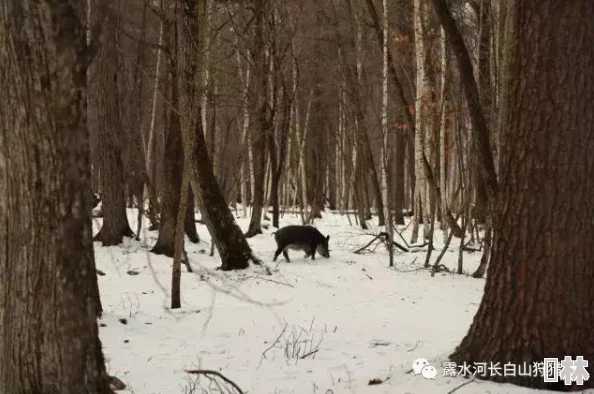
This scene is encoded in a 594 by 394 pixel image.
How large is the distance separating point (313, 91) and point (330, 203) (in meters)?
10.4

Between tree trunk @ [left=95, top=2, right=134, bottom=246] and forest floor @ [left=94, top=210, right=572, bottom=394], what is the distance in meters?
1.11

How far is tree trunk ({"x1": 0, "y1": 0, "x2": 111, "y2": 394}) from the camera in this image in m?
3.27

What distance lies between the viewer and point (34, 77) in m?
3.26

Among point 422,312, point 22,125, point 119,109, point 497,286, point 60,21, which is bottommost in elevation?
point 422,312

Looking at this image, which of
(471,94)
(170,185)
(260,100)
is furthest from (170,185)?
(471,94)

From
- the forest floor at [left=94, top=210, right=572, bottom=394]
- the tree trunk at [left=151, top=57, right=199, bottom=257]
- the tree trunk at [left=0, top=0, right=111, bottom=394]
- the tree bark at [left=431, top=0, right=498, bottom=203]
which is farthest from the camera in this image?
the tree trunk at [left=151, top=57, right=199, bottom=257]

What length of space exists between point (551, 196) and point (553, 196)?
0.01m

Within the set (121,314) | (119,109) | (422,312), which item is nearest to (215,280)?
(121,314)

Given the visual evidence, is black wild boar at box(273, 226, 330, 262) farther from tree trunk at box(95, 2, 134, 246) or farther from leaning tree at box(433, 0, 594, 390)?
leaning tree at box(433, 0, 594, 390)

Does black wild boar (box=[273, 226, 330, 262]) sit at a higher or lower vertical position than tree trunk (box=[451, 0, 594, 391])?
lower

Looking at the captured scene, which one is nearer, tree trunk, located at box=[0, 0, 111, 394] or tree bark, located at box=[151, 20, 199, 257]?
tree trunk, located at box=[0, 0, 111, 394]

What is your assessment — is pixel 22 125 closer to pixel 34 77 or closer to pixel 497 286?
pixel 34 77

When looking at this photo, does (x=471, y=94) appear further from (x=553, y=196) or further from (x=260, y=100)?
(x=260, y=100)

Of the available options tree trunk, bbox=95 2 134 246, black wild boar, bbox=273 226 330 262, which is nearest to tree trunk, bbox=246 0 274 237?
tree trunk, bbox=95 2 134 246
